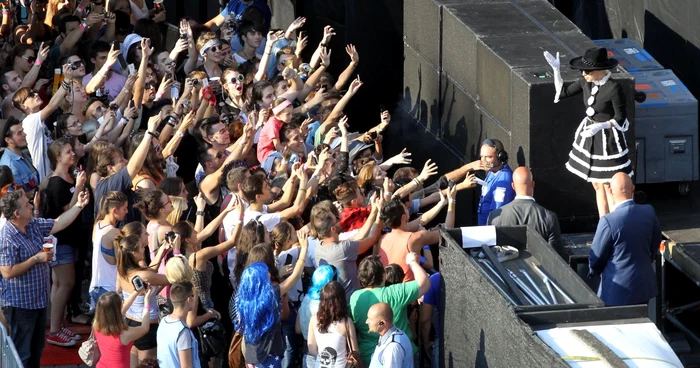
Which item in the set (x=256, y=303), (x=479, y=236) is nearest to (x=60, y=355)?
(x=256, y=303)

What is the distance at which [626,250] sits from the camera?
30.6 feet

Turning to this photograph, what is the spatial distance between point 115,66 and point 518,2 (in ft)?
14.1

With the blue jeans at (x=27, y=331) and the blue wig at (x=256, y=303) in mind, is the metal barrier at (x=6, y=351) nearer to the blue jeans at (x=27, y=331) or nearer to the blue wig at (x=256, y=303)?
the blue jeans at (x=27, y=331)

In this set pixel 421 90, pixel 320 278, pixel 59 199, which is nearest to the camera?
pixel 320 278

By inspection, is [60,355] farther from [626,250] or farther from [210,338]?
[626,250]

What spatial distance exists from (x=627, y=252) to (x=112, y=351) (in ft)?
12.2

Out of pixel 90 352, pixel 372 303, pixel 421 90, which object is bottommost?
pixel 421 90

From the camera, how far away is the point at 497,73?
40.1 feet

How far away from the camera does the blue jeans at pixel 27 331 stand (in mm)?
9586

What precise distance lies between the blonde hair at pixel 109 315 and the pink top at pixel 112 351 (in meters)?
0.06

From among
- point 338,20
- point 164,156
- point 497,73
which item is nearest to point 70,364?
point 164,156

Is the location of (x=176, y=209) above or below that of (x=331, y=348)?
above

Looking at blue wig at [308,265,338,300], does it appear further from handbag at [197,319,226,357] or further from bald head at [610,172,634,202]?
bald head at [610,172,634,202]

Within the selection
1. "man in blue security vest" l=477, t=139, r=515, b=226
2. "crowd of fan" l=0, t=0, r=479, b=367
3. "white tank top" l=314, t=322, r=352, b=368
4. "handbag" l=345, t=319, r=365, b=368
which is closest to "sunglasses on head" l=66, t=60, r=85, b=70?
"crowd of fan" l=0, t=0, r=479, b=367
